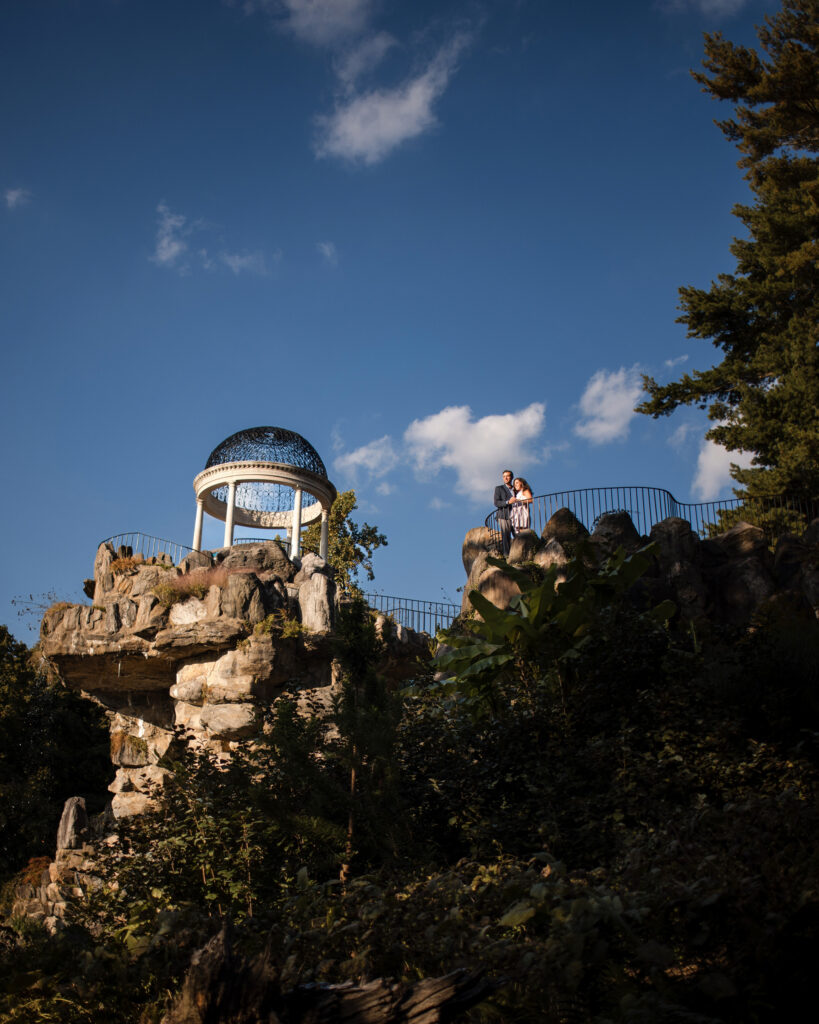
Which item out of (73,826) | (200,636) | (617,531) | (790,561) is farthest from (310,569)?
(790,561)

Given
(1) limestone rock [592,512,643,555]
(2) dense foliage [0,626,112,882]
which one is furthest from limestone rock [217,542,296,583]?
(2) dense foliage [0,626,112,882]

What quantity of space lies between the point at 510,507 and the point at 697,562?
→ 376cm

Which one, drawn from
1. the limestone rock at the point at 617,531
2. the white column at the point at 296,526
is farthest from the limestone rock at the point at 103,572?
the limestone rock at the point at 617,531

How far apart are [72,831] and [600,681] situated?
51.4 ft

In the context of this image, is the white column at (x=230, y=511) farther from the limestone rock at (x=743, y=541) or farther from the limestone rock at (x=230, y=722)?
the limestone rock at (x=743, y=541)

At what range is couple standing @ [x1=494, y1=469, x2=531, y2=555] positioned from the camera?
632 inches

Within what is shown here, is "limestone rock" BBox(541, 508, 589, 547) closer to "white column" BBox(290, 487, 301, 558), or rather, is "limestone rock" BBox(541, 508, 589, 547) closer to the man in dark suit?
the man in dark suit

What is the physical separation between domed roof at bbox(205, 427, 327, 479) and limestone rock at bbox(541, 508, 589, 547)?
26.8 feet

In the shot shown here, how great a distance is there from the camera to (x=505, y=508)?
53.1 feet

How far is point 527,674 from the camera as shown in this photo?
8.32 metres

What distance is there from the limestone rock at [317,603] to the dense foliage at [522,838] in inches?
256

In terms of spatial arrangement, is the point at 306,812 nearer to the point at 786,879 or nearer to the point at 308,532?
the point at 786,879

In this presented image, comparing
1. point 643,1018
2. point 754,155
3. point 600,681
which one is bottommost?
point 643,1018

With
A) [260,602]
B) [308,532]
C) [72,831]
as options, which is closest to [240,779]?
[260,602]
